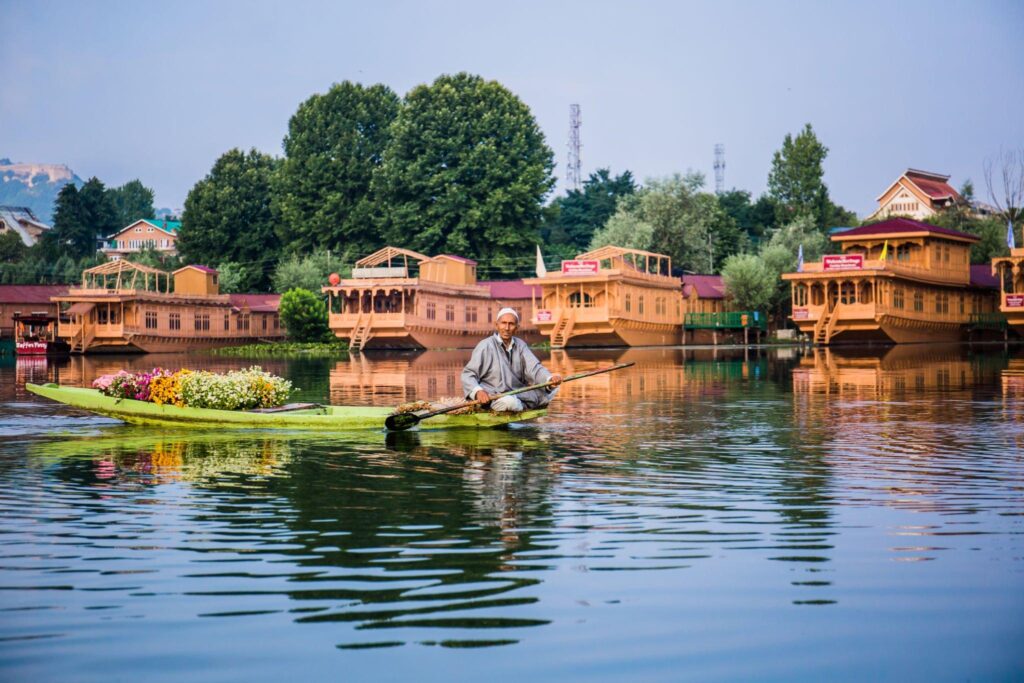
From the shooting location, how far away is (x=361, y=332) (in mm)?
70688

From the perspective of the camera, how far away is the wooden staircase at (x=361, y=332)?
70.2 metres

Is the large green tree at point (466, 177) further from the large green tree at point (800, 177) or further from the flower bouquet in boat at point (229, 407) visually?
the flower bouquet in boat at point (229, 407)

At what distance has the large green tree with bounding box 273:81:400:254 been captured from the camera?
286 ft

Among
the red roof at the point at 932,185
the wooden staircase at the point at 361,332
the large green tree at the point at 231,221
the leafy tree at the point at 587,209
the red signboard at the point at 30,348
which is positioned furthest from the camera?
the red roof at the point at 932,185

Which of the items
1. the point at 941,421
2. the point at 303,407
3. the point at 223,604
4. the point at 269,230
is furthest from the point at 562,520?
the point at 269,230

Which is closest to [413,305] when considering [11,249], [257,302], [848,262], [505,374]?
[257,302]

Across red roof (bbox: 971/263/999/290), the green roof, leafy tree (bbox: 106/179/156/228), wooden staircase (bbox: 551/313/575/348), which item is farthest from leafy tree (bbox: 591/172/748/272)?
leafy tree (bbox: 106/179/156/228)

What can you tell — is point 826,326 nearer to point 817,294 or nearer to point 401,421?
point 817,294

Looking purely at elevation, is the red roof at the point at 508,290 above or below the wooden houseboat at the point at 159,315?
above

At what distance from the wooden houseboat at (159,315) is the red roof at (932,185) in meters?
62.4

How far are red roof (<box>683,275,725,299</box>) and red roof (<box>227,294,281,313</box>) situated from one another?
93.2 ft

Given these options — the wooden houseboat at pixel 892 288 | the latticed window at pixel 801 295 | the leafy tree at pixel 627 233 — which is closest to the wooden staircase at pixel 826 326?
the wooden houseboat at pixel 892 288

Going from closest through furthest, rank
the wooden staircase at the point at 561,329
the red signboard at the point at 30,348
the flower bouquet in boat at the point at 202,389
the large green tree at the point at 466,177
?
the flower bouquet in boat at the point at 202,389
the red signboard at the point at 30,348
the wooden staircase at the point at 561,329
the large green tree at the point at 466,177

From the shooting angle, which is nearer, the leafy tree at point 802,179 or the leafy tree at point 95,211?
the leafy tree at point 802,179
